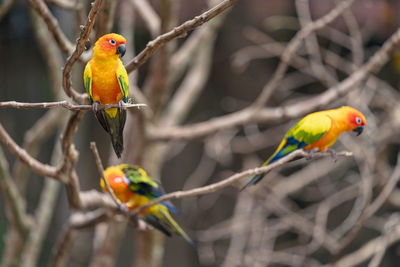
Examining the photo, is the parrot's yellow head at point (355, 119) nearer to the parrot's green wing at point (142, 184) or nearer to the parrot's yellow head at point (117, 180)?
the parrot's green wing at point (142, 184)

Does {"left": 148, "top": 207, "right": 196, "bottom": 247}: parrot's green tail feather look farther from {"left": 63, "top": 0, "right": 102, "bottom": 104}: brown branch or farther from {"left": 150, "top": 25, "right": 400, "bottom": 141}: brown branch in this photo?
{"left": 150, "top": 25, "right": 400, "bottom": 141}: brown branch

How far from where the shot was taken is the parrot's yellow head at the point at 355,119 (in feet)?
5.62

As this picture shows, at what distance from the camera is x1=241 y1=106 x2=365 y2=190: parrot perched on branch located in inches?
68.5

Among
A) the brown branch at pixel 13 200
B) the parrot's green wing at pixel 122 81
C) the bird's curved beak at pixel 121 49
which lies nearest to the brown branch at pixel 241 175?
the parrot's green wing at pixel 122 81

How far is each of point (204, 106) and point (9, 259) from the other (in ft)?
9.51

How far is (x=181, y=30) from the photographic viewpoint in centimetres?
140

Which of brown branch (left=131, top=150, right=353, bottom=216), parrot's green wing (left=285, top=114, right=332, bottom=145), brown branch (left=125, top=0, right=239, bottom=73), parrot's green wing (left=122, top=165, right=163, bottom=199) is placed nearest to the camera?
brown branch (left=125, top=0, right=239, bottom=73)

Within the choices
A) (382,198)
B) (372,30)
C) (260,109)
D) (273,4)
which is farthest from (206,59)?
(382,198)

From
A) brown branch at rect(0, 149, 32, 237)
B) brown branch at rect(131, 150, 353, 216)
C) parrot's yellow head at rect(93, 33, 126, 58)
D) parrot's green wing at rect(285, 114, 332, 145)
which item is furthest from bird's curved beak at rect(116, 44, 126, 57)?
brown branch at rect(0, 149, 32, 237)

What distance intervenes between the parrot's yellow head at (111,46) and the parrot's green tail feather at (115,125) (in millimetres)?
167

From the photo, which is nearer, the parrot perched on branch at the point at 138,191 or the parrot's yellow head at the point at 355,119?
the parrot's yellow head at the point at 355,119

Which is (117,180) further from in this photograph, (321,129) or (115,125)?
(321,129)

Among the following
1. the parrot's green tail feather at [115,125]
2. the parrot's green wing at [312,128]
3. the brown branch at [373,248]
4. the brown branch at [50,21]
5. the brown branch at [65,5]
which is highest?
the brown branch at [65,5]

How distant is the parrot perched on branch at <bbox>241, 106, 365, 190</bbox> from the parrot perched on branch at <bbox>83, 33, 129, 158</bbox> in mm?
610
